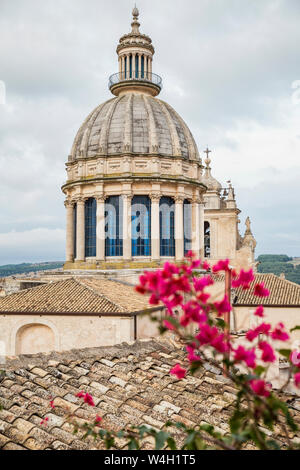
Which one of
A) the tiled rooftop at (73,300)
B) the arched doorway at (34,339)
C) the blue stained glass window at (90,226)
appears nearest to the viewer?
the tiled rooftop at (73,300)

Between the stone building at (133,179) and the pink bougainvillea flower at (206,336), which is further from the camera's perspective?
the stone building at (133,179)

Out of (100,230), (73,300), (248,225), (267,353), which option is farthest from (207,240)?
(267,353)

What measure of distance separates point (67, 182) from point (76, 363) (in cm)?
2543

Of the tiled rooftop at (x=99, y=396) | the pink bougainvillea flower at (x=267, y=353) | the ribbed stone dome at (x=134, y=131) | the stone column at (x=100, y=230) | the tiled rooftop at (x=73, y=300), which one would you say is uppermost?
the ribbed stone dome at (x=134, y=131)

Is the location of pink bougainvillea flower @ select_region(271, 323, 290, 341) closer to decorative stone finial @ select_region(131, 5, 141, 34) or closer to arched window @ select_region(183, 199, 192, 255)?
arched window @ select_region(183, 199, 192, 255)

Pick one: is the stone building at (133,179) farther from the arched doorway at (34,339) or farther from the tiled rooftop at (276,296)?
the arched doorway at (34,339)

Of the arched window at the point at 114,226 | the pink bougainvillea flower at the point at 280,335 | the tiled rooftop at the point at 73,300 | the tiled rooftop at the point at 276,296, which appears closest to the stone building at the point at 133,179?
the arched window at the point at 114,226

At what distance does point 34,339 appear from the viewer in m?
22.8

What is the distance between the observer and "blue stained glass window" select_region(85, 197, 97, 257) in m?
34.4

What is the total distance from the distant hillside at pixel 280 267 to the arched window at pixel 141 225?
7082cm

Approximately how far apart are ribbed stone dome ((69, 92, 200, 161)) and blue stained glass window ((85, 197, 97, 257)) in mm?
3499

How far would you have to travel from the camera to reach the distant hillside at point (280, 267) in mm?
119600

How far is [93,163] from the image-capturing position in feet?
112

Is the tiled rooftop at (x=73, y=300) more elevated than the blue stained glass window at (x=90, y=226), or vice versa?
the blue stained glass window at (x=90, y=226)
